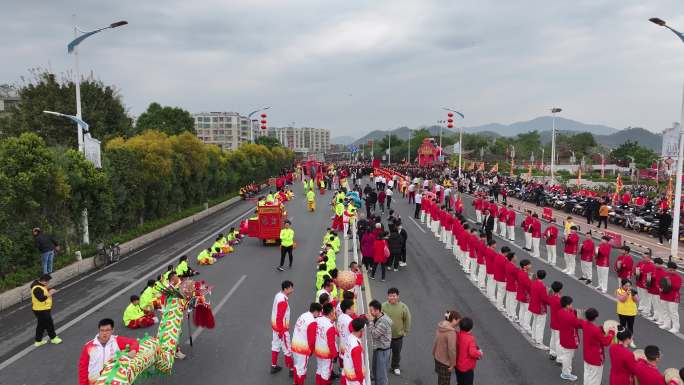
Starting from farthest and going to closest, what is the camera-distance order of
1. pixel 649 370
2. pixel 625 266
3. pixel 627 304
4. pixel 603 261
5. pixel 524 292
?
pixel 603 261 < pixel 625 266 < pixel 524 292 < pixel 627 304 < pixel 649 370

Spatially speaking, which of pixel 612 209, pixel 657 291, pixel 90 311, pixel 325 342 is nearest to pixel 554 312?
pixel 657 291

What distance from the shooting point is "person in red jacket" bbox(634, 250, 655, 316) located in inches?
412

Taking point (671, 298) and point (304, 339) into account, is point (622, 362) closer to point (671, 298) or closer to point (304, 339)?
point (304, 339)

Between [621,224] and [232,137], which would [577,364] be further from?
[232,137]

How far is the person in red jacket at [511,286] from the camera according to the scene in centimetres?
1015

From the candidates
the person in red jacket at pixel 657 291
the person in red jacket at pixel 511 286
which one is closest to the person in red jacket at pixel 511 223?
the person in red jacket at pixel 657 291

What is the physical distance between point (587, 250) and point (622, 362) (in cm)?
796

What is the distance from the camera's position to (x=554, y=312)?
8.09m

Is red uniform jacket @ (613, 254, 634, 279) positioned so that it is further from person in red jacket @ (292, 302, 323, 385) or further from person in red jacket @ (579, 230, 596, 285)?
person in red jacket @ (292, 302, 323, 385)

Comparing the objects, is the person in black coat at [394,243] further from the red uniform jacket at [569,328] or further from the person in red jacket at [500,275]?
the red uniform jacket at [569,328]

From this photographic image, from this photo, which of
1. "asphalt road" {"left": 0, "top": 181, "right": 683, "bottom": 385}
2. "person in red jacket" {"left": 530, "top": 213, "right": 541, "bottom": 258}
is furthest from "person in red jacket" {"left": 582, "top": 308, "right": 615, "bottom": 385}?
"person in red jacket" {"left": 530, "top": 213, "right": 541, "bottom": 258}

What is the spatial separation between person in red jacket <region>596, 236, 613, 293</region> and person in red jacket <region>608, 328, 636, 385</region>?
22.9 ft

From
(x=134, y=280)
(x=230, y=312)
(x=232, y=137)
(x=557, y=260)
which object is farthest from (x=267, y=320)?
(x=232, y=137)

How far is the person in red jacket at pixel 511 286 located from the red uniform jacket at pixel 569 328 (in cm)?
224
